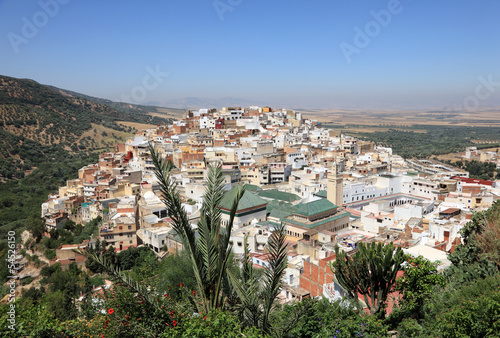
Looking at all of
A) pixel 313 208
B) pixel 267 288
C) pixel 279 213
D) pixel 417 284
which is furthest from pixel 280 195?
pixel 267 288

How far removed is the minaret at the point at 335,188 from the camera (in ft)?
81.7

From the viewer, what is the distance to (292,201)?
2664cm

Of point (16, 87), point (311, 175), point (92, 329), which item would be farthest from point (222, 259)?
point (16, 87)

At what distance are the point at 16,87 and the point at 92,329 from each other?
271 feet

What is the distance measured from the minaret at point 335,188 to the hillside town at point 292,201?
0.22ft

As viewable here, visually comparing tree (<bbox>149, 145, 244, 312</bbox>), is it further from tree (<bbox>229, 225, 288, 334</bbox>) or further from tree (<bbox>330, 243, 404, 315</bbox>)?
tree (<bbox>330, 243, 404, 315</bbox>)

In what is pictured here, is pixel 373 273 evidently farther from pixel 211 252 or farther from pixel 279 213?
pixel 279 213

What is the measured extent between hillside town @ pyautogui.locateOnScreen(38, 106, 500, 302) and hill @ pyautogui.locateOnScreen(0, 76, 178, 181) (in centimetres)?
1655

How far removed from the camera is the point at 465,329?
6152 millimetres

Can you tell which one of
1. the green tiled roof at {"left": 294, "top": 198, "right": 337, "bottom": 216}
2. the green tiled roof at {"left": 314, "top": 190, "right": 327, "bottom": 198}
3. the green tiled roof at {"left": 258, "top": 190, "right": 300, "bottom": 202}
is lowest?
the green tiled roof at {"left": 258, "top": 190, "right": 300, "bottom": 202}

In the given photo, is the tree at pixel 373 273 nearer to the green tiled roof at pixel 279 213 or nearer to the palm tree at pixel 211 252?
the palm tree at pixel 211 252

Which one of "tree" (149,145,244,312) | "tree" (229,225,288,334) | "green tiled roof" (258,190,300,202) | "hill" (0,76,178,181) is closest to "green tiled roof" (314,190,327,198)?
"green tiled roof" (258,190,300,202)

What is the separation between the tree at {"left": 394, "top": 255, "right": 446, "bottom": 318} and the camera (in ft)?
29.5

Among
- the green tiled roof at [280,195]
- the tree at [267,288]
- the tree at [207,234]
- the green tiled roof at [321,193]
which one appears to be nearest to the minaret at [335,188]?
the green tiled roof at [321,193]
